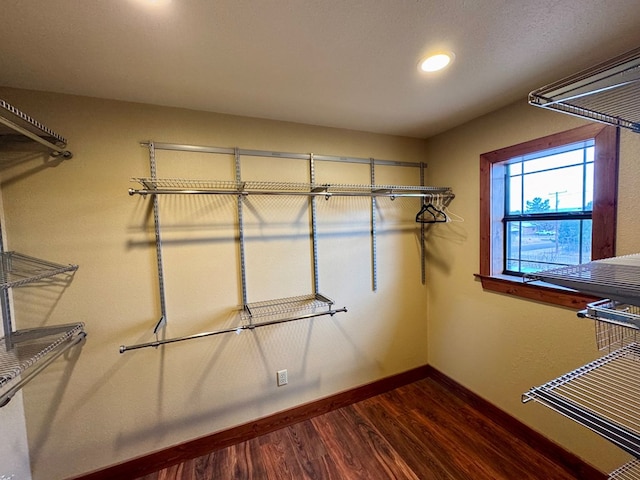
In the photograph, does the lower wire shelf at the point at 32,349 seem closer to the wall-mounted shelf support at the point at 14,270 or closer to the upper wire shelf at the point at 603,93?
the wall-mounted shelf support at the point at 14,270

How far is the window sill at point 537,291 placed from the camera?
5.08 feet

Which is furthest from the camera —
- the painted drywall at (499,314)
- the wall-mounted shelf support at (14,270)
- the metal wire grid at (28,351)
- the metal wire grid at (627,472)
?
the painted drywall at (499,314)

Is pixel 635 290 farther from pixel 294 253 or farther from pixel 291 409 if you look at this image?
pixel 291 409

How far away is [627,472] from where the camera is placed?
1104 mm

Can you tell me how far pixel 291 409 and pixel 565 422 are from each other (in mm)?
1778

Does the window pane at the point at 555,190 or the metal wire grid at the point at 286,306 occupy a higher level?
the window pane at the point at 555,190

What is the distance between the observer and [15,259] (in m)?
1.45

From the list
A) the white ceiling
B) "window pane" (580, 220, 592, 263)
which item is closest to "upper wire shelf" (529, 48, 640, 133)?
the white ceiling

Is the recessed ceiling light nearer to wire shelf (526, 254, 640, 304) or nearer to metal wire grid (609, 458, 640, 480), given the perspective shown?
wire shelf (526, 254, 640, 304)

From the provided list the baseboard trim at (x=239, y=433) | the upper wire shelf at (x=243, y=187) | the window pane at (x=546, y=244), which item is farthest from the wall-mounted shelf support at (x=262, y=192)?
the baseboard trim at (x=239, y=433)

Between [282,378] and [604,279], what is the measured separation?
1.93 metres

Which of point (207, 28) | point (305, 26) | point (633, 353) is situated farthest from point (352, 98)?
point (633, 353)

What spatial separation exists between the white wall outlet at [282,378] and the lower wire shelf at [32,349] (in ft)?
4.11

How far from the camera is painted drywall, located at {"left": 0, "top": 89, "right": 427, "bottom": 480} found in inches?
59.2
